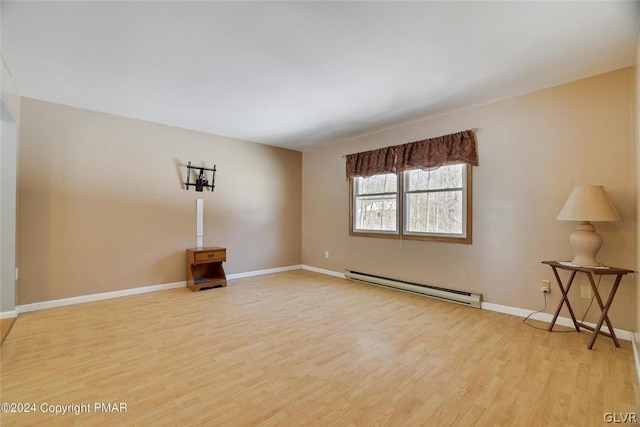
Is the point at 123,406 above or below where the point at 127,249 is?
below

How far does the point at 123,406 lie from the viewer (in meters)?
1.62

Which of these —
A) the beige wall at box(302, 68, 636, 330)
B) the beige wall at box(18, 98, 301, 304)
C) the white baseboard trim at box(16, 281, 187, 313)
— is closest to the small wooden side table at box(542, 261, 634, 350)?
the beige wall at box(302, 68, 636, 330)

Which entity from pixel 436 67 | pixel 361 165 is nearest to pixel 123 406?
pixel 436 67

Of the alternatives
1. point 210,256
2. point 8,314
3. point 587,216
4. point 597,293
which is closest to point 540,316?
point 597,293

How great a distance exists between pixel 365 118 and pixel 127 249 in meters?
3.76

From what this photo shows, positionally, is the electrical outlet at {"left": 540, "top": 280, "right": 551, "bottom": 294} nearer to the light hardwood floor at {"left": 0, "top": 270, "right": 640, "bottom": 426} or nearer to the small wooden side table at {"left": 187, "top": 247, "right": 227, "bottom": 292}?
the light hardwood floor at {"left": 0, "top": 270, "right": 640, "bottom": 426}

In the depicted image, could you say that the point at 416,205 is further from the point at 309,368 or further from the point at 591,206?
the point at 309,368

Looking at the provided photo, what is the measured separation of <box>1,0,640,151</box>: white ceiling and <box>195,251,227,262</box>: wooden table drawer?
2038 millimetres

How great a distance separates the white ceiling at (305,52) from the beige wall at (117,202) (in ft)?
1.62

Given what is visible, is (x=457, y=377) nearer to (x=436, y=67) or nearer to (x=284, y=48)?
(x=436, y=67)

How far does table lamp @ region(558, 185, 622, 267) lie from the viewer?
7.66ft

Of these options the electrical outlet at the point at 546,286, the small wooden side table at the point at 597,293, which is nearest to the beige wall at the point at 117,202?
the electrical outlet at the point at 546,286

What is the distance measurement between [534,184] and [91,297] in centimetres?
542

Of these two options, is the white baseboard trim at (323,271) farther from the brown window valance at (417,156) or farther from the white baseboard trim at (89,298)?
the brown window valance at (417,156)
